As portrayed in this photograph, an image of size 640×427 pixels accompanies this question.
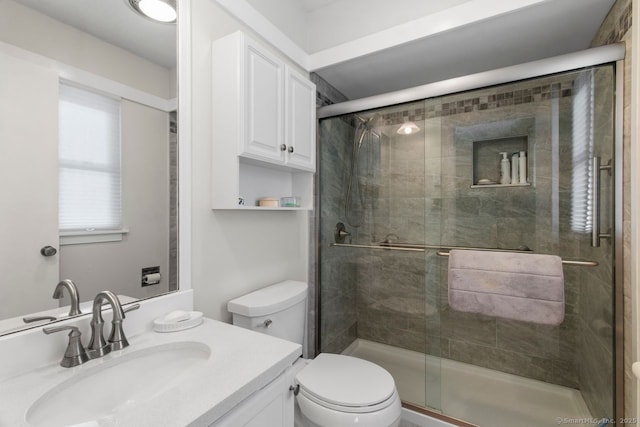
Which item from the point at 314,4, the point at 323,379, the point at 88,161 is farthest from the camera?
the point at 314,4

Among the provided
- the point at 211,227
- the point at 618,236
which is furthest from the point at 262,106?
the point at 618,236

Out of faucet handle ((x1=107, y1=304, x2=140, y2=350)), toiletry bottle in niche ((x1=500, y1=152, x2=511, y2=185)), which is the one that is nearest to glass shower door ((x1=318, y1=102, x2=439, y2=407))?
toiletry bottle in niche ((x1=500, y1=152, x2=511, y2=185))

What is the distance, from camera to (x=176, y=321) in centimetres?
106

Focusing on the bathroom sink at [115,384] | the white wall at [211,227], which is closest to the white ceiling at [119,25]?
the white wall at [211,227]

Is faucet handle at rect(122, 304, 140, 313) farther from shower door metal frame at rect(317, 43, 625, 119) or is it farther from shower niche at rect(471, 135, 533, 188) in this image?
shower niche at rect(471, 135, 533, 188)

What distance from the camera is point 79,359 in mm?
811

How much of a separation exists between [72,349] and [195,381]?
0.39 m

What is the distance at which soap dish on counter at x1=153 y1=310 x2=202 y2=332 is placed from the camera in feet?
3.43

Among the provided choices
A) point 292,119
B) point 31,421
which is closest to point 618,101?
point 292,119

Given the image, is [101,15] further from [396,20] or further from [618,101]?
[618,101]

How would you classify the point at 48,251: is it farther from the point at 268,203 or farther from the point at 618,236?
the point at 618,236

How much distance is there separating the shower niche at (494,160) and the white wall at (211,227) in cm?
136

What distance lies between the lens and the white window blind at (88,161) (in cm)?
89

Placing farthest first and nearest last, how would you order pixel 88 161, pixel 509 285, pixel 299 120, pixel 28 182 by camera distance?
pixel 299 120 < pixel 509 285 < pixel 88 161 < pixel 28 182
